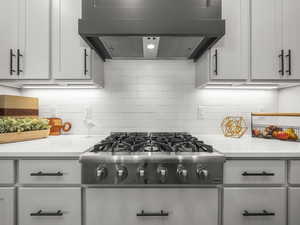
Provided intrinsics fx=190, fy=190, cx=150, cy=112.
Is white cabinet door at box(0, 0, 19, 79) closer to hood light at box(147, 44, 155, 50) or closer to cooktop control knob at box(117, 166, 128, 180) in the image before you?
hood light at box(147, 44, 155, 50)

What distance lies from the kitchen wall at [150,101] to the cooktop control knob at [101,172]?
86 centimetres

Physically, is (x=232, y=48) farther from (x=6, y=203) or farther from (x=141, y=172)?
(x=6, y=203)

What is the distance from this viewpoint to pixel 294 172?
3.83 ft

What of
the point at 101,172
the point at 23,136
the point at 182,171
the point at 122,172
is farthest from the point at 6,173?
the point at 182,171

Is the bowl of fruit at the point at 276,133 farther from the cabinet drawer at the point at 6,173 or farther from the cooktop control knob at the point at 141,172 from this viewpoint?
the cabinet drawer at the point at 6,173

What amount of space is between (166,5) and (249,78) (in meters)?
0.90

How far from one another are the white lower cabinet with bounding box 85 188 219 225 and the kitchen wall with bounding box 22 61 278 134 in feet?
2.83

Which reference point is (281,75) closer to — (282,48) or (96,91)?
(282,48)

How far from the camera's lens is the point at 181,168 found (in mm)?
1079

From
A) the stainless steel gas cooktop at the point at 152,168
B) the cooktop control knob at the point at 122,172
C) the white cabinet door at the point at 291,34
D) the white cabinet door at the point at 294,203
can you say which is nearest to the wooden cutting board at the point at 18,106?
the stainless steel gas cooktop at the point at 152,168

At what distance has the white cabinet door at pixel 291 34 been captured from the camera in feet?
5.15

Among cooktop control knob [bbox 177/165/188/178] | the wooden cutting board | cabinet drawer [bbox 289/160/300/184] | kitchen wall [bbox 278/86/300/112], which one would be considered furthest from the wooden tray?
kitchen wall [bbox 278/86/300/112]

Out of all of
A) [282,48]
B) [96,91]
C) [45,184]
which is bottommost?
[45,184]

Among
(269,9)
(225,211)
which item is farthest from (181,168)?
(269,9)
